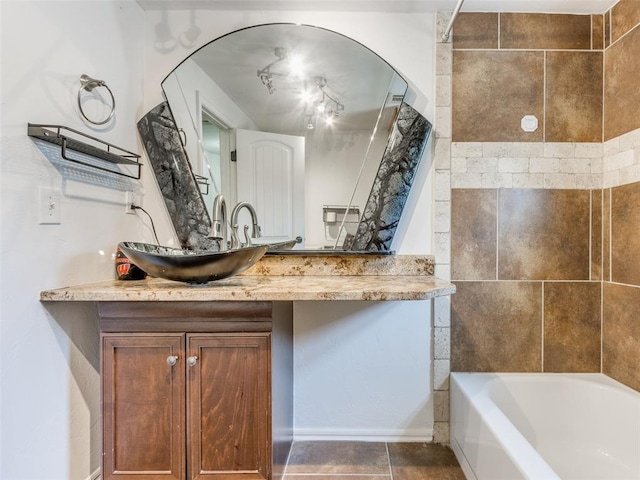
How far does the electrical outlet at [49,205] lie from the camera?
1.14 m

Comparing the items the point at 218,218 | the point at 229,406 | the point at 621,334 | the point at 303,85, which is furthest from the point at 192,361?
the point at 621,334

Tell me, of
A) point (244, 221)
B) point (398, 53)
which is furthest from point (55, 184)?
point (398, 53)

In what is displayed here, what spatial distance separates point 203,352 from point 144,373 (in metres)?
0.23

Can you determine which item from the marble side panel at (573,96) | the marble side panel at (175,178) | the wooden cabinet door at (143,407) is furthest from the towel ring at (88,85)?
the marble side panel at (573,96)

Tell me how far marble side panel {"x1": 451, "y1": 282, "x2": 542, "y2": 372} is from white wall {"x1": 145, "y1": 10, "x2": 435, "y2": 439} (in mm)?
224

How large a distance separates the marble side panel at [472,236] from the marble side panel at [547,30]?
0.82m

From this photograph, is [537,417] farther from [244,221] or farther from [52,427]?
[52,427]

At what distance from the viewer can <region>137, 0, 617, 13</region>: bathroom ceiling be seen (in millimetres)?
1609

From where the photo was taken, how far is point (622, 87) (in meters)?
1.55

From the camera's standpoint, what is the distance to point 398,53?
169 cm

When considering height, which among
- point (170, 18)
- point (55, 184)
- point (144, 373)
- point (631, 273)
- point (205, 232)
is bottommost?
point (144, 373)

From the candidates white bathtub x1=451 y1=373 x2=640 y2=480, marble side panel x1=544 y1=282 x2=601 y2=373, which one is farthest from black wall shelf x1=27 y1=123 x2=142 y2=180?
marble side panel x1=544 y1=282 x2=601 y2=373

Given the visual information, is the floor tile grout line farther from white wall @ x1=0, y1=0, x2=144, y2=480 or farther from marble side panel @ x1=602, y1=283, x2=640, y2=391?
marble side panel @ x1=602, y1=283, x2=640, y2=391

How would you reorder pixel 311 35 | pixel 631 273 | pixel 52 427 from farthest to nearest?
pixel 311 35 → pixel 631 273 → pixel 52 427
